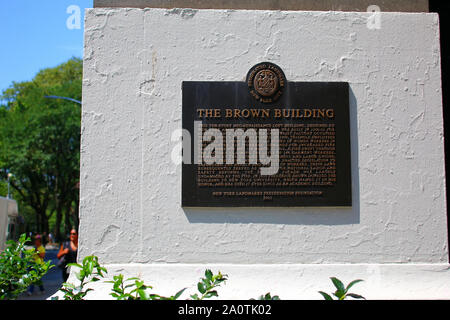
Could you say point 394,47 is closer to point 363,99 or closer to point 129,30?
point 363,99

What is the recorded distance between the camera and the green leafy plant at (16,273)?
3.52 m

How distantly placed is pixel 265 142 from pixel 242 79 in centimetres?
103

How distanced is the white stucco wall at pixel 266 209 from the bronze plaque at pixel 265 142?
0.18 meters

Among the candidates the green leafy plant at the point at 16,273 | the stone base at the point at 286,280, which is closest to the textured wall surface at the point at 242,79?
the stone base at the point at 286,280

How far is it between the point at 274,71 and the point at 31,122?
27.0m

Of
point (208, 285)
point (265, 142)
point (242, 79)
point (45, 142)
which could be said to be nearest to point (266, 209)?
point (265, 142)

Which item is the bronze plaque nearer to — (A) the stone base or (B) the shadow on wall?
(B) the shadow on wall

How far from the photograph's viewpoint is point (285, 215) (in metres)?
→ 6.37

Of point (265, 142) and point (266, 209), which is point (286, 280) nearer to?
point (266, 209)

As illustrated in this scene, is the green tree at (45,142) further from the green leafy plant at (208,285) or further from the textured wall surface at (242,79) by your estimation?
the green leafy plant at (208,285)

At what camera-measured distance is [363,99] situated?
6641 millimetres

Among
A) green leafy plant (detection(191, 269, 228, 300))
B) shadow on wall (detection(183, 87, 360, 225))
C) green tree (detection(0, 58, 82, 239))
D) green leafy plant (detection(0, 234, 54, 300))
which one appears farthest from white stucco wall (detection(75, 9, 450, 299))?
green tree (detection(0, 58, 82, 239))

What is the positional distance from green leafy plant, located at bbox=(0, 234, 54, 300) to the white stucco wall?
2436 millimetres
